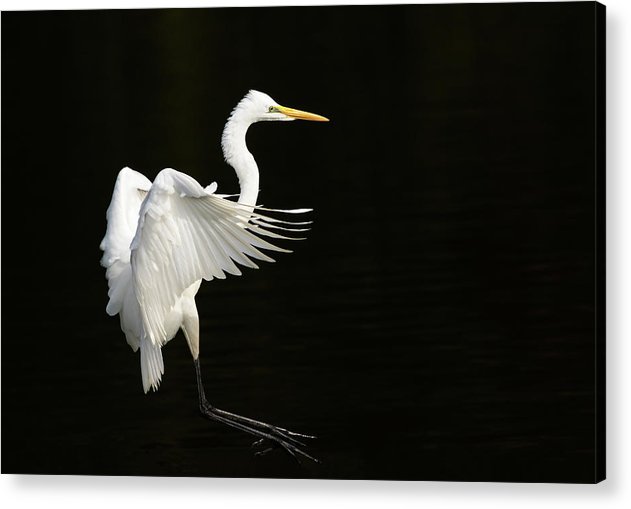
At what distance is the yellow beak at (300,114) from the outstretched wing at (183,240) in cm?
31


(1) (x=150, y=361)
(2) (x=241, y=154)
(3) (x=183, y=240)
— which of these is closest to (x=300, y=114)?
(2) (x=241, y=154)

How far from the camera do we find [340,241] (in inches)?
163

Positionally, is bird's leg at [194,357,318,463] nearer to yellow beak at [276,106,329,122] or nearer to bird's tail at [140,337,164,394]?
bird's tail at [140,337,164,394]

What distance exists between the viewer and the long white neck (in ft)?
13.4

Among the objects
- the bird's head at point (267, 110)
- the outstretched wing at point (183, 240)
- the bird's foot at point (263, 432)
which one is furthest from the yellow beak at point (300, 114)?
the bird's foot at point (263, 432)

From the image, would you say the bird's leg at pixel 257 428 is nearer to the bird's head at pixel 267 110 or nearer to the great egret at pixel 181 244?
the great egret at pixel 181 244

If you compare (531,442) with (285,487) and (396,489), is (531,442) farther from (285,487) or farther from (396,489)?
(285,487)

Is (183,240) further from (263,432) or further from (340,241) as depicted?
(263,432)

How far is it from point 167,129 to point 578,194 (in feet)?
3.95

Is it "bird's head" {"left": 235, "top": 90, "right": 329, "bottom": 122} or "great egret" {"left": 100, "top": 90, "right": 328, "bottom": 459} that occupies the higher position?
"bird's head" {"left": 235, "top": 90, "right": 329, "bottom": 122}

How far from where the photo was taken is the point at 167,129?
421 centimetres

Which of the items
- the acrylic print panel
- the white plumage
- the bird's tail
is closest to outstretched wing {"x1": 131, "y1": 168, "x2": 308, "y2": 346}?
the white plumage

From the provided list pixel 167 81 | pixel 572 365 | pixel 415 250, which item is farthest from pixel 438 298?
pixel 167 81

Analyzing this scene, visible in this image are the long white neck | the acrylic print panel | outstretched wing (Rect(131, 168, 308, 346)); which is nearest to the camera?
outstretched wing (Rect(131, 168, 308, 346))
